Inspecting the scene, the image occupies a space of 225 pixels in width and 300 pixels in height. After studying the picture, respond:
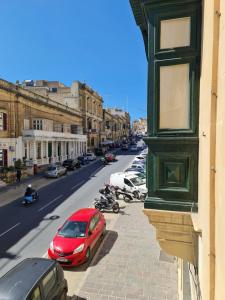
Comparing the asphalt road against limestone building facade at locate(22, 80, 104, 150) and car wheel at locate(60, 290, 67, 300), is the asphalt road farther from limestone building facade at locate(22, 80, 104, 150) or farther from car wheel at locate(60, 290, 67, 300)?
limestone building facade at locate(22, 80, 104, 150)

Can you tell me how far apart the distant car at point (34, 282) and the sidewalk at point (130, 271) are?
0.97 m

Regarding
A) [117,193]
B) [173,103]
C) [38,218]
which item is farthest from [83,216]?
[173,103]

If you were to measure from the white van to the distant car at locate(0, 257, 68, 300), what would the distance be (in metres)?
12.1

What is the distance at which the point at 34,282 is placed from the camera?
20.4 ft

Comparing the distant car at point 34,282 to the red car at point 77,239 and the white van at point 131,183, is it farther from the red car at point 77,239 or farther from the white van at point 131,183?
the white van at point 131,183

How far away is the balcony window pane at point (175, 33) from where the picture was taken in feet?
12.2

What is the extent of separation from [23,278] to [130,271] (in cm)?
379

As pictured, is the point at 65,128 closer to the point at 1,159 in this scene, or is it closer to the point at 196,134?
the point at 1,159

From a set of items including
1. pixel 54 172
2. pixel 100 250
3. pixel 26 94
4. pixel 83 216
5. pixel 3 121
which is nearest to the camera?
pixel 100 250

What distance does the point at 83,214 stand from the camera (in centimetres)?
1131

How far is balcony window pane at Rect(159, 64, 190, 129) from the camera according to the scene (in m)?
3.71

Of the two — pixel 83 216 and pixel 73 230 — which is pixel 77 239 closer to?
pixel 73 230

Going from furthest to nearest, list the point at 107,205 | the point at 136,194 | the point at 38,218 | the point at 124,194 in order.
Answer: the point at 136,194
the point at 124,194
the point at 107,205
the point at 38,218

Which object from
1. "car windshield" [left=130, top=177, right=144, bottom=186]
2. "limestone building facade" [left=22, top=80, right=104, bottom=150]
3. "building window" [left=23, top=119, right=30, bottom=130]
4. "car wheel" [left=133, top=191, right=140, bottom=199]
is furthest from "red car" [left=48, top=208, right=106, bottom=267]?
"limestone building facade" [left=22, top=80, right=104, bottom=150]
